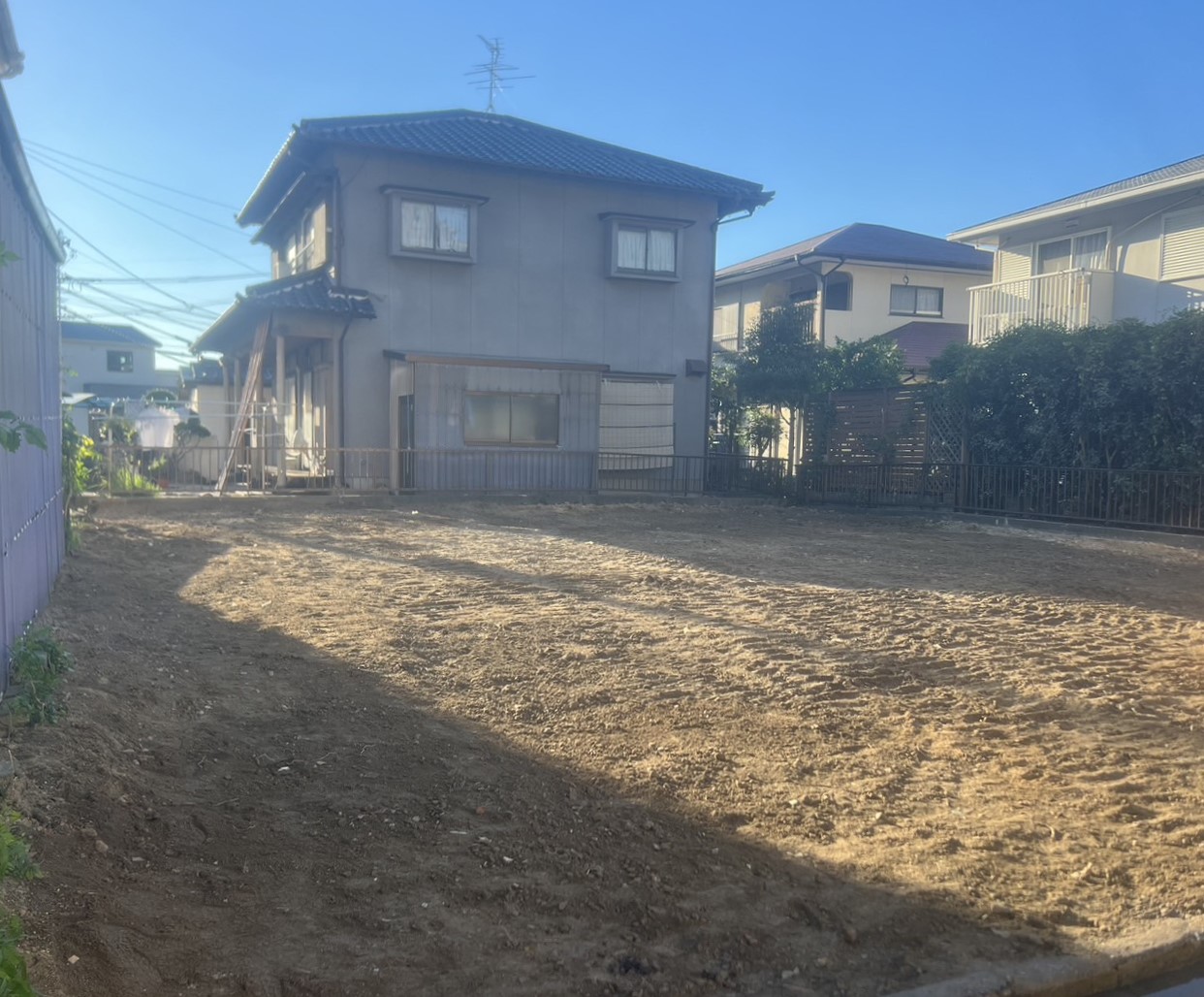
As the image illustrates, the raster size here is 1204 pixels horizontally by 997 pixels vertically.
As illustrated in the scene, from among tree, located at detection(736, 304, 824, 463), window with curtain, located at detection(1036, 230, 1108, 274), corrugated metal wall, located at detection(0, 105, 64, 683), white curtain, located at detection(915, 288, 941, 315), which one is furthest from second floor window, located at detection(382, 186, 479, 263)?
white curtain, located at detection(915, 288, 941, 315)

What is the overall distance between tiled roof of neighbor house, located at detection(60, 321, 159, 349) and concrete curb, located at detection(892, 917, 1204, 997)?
60865 mm

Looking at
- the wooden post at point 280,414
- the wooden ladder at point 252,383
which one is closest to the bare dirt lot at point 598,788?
the wooden post at point 280,414

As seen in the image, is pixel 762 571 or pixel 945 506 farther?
pixel 945 506

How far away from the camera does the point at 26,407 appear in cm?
614

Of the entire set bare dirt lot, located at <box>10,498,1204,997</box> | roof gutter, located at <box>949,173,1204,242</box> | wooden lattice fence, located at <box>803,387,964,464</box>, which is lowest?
bare dirt lot, located at <box>10,498,1204,997</box>

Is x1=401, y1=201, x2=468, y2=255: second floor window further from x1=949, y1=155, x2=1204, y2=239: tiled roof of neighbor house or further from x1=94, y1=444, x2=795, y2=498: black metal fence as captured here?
x1=949, y1=155, x2=1204, y2=239: tiled roof of neighbor house

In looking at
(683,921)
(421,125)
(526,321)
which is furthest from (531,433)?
(683,921)

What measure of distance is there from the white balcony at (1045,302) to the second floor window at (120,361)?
163ft

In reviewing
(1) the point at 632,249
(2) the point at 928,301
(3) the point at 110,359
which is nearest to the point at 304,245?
(1) the point at 632,249

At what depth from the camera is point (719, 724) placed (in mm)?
5113

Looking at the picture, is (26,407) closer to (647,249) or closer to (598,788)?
(598,788)

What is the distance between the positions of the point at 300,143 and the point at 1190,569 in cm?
1539

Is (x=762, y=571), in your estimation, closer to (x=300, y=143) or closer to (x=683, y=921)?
(x=683, y=921)

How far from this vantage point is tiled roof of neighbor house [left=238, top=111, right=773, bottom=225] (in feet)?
59.2
